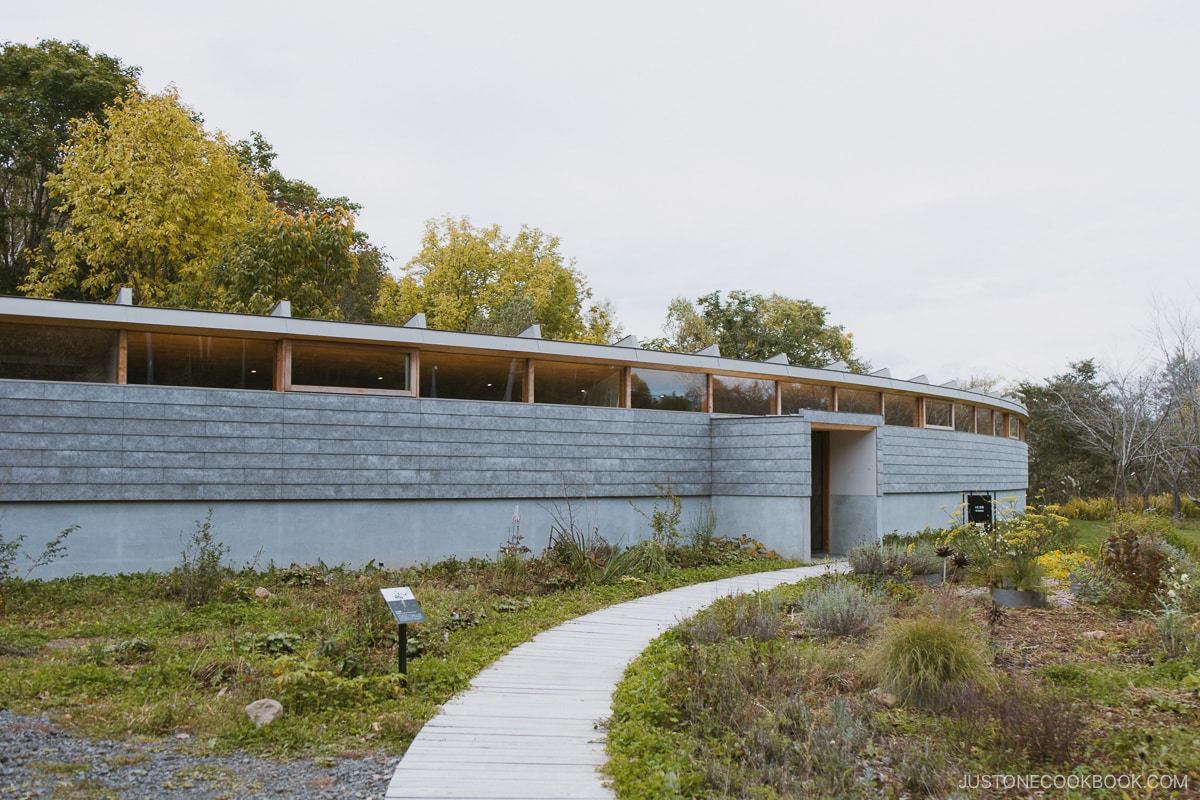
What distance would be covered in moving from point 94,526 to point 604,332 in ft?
91.2

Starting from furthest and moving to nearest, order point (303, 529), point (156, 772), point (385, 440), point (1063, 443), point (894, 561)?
point (1063, 443), point (385, 440), point (303, 529), point (894, 561), point (156, 772)

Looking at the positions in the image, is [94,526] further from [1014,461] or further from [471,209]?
[471,209]

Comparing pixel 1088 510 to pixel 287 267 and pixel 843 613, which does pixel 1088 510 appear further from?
pixel 287 267

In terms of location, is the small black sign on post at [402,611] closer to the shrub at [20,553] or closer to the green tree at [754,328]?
the shrub at [20,553]

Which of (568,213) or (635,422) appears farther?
(568,213)

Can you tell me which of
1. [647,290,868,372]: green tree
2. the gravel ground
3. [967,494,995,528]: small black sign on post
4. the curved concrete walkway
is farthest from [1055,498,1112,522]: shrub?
the gravel ground

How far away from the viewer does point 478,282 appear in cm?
3325

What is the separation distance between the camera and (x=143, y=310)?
10.1 metres

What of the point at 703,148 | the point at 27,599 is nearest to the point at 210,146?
the point at 703,148

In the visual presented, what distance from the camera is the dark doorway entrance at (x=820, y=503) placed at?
50.1 feet

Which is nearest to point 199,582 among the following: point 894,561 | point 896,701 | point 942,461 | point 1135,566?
point 896,701

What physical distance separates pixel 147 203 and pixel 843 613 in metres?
18.9

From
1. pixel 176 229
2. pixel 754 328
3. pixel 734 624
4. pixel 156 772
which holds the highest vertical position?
pixel 754 328

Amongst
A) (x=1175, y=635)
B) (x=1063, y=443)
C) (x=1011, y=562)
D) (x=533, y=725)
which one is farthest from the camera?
(x=1063, y=443)
